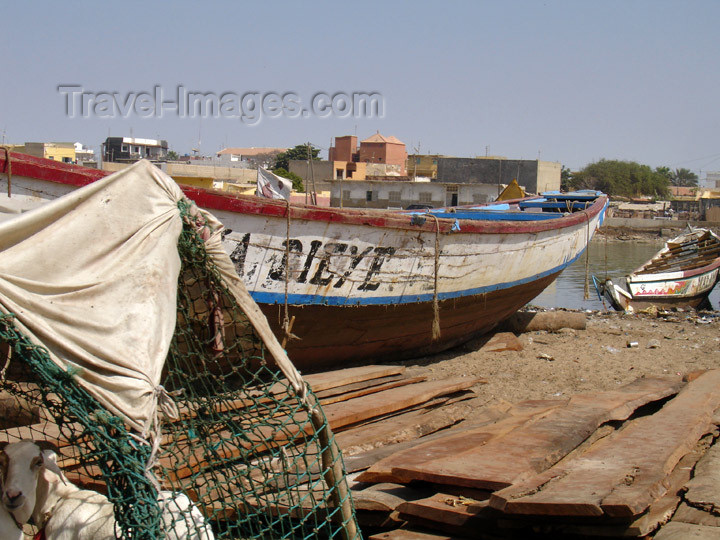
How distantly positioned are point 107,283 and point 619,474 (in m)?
2.56

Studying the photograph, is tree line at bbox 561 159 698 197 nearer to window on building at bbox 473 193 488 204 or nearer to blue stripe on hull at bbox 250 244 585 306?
window on building at bbox 473 193 488 204

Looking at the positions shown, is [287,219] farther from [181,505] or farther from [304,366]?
[181,505]

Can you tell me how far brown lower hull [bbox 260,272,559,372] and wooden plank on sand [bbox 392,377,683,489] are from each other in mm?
2436

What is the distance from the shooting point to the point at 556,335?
10.3 m

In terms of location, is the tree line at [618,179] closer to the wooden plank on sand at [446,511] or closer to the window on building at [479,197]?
the window on building at [479,197]

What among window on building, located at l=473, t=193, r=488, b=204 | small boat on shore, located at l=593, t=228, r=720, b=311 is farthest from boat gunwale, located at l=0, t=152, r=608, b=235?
window on building, located at l=473, t=193, r=488, b=204

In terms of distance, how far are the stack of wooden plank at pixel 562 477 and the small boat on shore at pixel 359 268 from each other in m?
2.04

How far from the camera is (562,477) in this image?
3459 mm

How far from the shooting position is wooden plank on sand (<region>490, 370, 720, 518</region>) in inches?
117

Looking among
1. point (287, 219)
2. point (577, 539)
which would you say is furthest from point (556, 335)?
point (577, 539)

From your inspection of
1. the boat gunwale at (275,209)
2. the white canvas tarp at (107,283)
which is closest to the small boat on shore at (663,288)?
the boat gunwale at (275,209)

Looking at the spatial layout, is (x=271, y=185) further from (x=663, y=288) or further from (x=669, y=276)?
(x=669, y=276)

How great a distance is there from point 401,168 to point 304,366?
165 feet

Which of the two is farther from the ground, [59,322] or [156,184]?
[156,184]
